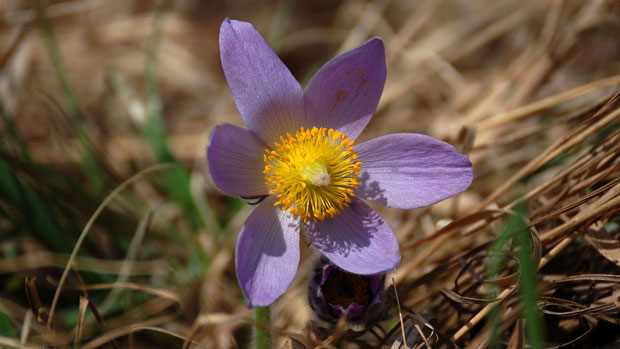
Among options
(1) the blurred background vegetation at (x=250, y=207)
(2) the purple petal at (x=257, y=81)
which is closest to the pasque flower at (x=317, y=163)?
(2) the purple petal at (x=257, y=81)

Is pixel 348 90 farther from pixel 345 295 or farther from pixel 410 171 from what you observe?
pixel 345 295

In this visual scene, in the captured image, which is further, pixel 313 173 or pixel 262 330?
pixel 262 330

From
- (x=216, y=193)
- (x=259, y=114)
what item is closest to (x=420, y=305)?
(x=259, y=114)

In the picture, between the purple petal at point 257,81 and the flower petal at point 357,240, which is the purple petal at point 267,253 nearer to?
the flower petal at point 357,240

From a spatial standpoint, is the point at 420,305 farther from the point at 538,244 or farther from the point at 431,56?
the point at 431,56

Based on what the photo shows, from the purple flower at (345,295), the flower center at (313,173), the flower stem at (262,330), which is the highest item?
the flower center at (313,173)

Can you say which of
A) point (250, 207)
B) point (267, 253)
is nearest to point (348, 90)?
point (267, 253)
